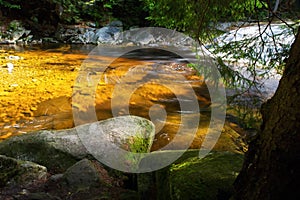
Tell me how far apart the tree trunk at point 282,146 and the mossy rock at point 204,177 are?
0.50 metres

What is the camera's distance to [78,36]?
15.9 meters

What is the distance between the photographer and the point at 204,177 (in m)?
1.98

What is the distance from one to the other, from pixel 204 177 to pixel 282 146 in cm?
84

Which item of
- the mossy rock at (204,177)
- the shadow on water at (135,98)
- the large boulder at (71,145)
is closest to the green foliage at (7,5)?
the shadow on water at (135,98)

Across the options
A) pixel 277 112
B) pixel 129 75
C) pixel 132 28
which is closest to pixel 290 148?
pixel 277 112

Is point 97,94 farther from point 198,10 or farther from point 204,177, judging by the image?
point 204,177

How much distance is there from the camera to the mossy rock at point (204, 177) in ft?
6.04

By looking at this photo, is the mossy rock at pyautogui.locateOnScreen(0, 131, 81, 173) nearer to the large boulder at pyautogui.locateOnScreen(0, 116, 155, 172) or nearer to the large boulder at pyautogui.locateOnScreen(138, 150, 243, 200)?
the large boulder at pyautogui.locateOnScreen(0, 116, 155, 172)

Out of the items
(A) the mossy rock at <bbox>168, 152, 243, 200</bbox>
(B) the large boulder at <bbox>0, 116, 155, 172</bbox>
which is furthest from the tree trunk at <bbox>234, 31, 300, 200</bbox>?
(B) the large boulder at <bbox>0, 116, 155, 172</bbox>

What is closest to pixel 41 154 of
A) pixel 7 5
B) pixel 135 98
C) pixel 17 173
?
pixel 17 173

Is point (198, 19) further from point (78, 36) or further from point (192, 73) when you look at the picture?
point (78, 36)

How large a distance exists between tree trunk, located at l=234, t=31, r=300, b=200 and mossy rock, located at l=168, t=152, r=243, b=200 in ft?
1.63

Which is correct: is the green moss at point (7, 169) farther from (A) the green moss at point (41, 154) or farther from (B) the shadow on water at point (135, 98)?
(B) the shadow on water at point (135, 98)

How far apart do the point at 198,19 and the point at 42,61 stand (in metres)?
8.67
